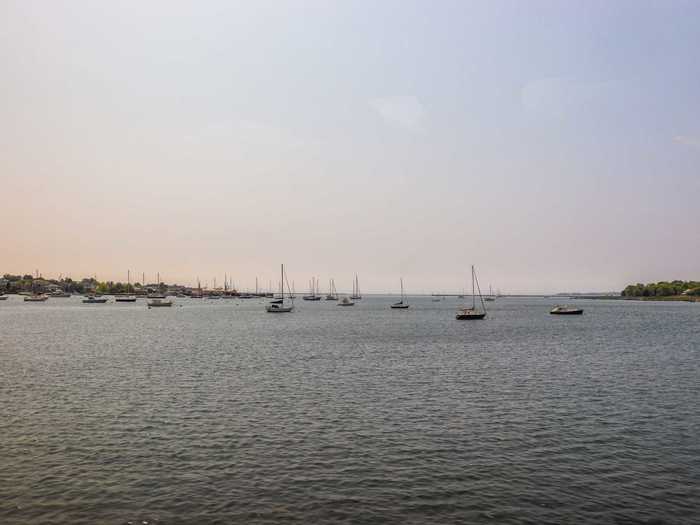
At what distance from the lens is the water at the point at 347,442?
1864 cm

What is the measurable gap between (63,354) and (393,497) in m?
56.9

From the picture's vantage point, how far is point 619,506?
61.6 feet

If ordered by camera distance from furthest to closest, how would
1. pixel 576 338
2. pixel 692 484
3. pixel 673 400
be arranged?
1. pixel 576 338
2. pixel 673 400
3. pixel 692 484

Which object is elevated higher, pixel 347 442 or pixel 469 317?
pixel 347 442

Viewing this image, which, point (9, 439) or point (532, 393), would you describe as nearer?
point (9, 439)

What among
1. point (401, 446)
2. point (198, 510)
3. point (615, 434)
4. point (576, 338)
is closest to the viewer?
point (198, 510)

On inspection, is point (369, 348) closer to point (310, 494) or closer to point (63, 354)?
point (63, 354)

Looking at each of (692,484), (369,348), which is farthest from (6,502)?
(369,348)

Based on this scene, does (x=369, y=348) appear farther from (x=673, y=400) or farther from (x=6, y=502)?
(x=6, y=502)

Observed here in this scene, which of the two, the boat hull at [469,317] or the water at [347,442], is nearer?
the water at [347,442]

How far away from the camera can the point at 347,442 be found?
2658cm

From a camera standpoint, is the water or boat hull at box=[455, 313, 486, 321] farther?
boat hull at box=[455, 313, 486, 321]

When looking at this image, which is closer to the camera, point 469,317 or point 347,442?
point 347,442

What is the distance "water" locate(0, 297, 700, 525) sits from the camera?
1864 centimetres
